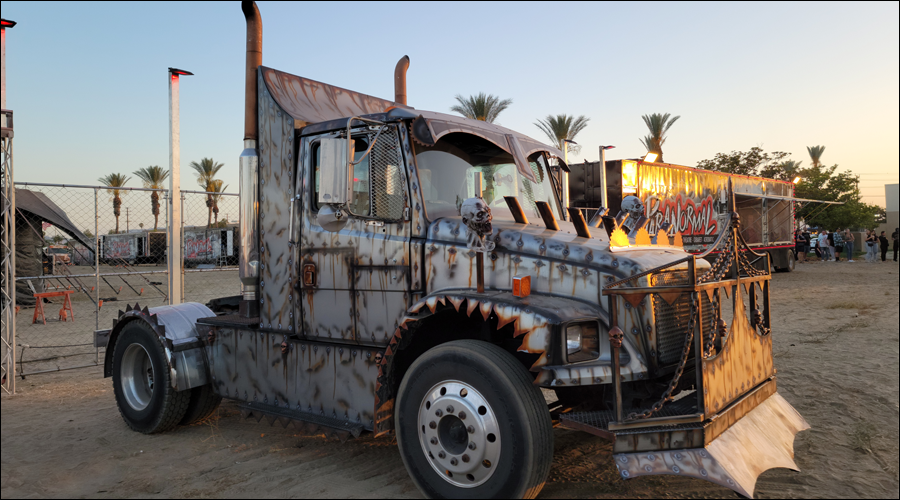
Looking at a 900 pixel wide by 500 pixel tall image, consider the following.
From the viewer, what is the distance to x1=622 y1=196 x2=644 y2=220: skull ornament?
4.79m

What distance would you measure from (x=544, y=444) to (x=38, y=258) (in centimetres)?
2133

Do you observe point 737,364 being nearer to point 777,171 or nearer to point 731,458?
point 731,458

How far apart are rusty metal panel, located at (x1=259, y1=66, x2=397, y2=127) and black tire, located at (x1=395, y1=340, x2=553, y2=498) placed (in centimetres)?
261

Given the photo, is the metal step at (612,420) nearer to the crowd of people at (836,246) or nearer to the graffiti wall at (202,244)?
the graffiti wall at (202,244)

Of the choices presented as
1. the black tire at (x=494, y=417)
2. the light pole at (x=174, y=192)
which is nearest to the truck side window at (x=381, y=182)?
the black tire at (x=494, y=417)

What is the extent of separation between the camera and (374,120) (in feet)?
14.9

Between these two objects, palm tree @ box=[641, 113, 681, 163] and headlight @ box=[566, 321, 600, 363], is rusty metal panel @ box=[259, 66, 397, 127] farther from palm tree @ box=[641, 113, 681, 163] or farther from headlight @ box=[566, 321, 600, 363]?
palm tree @ box=[641, 113, 681, 163]

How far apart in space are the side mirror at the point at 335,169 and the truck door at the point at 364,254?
14 cm

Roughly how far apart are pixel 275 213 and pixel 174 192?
12.1 ft

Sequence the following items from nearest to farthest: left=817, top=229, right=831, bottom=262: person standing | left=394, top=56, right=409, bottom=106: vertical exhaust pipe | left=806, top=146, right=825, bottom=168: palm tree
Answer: left=394, top=56, right=409, bottom=106: vertical exhaust pipe → left=817, top=229, right=831, bottom=262: person standing → left=806, top=146, right=825, bottom=168: palm tree

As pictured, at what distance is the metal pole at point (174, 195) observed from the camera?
314 inches

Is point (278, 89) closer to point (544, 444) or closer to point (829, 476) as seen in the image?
point (544, 444)

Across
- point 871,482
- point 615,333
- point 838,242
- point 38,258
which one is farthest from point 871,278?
point 38,258

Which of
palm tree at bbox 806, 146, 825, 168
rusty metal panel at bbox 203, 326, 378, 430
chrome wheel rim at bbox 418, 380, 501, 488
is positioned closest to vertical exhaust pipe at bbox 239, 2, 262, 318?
rusty metal panel at bbox 203, 326, 378, 430
